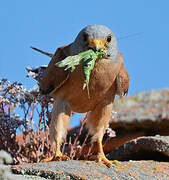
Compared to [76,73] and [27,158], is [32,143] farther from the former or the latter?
[76,73]

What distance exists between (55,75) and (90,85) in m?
0.48

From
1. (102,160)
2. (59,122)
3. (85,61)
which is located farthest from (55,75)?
(102,160)

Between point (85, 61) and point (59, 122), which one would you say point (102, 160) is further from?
point (85, 61)

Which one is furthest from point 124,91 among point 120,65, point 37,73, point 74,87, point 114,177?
point 114,177

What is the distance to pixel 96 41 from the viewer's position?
14.6 feet

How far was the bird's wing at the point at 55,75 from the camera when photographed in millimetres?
4855

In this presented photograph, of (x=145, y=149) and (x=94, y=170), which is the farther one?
(x=145, y=149)

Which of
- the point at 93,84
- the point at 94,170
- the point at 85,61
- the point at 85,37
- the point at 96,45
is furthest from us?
the point at 93,84

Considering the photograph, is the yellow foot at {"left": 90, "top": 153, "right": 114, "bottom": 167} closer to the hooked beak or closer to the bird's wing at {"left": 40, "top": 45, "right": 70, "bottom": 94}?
the bird's wing at {"left": 40, "top": 45, "right": 70, "bottom": 94}

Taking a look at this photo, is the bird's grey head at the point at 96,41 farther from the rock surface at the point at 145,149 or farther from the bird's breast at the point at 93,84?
the rock surface at the point at 145,149

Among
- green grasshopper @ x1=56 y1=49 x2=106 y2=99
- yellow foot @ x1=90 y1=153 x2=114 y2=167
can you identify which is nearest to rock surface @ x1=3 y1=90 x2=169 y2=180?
yellow foot @ x1=90 y1=153 x2=114 y2=167

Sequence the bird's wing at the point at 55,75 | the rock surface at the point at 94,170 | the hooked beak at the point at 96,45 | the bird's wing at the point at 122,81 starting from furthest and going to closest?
the bird's wing at the point at 122,81, the bird's wing at the point at 55,75, the hooked beak at the point at 96,45, the rock surface at the point at 94,170

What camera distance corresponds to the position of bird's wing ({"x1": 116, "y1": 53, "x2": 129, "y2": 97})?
5059 millimetres

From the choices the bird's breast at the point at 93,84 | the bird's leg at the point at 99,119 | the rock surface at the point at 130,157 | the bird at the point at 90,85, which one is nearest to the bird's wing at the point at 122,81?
the bird at the point at 90,85
